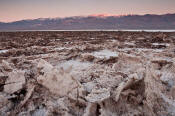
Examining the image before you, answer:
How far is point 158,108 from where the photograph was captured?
2078 mm

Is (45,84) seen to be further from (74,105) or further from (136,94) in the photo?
(136,94)

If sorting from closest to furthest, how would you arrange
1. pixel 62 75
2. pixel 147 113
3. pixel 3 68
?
pixel 147 113 < pixel 62 75 < pixel 3 68

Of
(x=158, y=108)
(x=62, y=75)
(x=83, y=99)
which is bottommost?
(x=158, y=108)

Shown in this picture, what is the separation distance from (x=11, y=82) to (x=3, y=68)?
1049 mm

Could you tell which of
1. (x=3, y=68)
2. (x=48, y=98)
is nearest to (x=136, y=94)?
(x=48, y=98)

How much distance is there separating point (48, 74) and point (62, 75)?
0.72 feet

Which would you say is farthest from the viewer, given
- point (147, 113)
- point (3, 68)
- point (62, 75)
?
point (3, 68)

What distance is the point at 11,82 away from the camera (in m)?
2.35

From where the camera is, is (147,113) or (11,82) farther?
(11,82)

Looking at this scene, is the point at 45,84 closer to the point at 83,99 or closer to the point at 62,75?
the point at 62,75

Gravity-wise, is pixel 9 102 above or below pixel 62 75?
below

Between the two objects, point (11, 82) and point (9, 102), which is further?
point (11, 82)

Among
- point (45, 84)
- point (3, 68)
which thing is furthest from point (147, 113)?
point (3, 68)

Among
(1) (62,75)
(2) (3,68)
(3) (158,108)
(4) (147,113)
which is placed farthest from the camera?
(2) (3,68)
